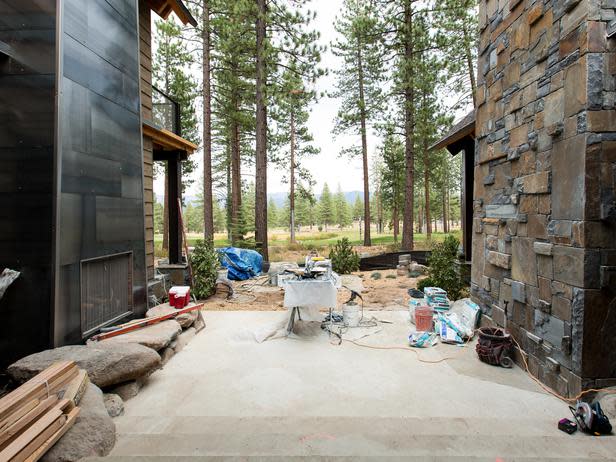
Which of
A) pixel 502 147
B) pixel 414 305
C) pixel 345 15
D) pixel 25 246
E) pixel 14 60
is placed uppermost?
pixel 345 15

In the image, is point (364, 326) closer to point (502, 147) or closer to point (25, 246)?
point (502, 147)

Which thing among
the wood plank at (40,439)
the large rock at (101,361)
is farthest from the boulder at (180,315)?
the wood plank at (40,439)

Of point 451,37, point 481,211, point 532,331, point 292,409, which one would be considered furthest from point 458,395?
point 451,37

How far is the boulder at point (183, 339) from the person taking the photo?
469cm

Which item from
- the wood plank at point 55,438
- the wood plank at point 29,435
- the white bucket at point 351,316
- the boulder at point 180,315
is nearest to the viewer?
the wood plank at point 29,435

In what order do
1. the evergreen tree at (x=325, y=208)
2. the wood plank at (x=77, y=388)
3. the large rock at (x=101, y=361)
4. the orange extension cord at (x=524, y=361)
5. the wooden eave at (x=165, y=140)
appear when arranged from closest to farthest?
the wood plank at (x=77, y=388) → the large rock at (x=101, y=361) → the orange extension cord at (x=524, y=361) → the wooden eave at (x=165, y=140) → the evergreen tree at (x=325, y=208)

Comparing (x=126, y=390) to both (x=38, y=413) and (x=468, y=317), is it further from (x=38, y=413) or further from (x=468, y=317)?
(x=468, y=317)

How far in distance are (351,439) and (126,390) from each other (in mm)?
2341

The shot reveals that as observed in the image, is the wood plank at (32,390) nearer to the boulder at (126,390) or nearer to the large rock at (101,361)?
the large rock at (101,361)

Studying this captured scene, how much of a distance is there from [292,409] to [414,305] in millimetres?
3229

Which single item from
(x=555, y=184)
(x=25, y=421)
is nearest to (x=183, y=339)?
(x=25, y=421)

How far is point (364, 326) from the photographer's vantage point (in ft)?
18.5

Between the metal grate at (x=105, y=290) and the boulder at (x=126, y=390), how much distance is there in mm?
839

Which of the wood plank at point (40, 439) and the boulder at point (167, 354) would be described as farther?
the boulder at point (167, 354)
